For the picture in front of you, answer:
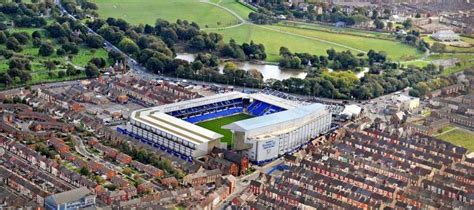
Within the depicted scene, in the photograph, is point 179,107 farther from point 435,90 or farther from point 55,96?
point 435,90

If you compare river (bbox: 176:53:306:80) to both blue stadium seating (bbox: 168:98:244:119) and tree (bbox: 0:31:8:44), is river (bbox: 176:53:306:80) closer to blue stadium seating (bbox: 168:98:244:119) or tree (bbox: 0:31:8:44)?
blue stadium seating (bbox: 168:98:244:119)

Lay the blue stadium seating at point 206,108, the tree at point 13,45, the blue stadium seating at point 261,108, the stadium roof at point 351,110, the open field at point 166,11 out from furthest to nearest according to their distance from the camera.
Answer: the open field at point 166,11, the tree at point 13,45, the stadium roof at point 351,110, the blue stadium seating at point 261,108, the blue stadium seating at point 206,108

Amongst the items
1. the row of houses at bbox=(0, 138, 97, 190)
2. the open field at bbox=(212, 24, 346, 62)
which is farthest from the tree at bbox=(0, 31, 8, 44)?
the row of houses at bbox=(0, 138, 97, 190)

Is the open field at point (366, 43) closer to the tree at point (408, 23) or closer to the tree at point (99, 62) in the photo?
the tree at point (408, 23)

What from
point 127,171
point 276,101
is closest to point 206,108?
point 276,101

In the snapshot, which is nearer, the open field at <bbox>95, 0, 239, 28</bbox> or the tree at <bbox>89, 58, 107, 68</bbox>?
the tree at <bbox>89, 58, 107, 68</bbox>

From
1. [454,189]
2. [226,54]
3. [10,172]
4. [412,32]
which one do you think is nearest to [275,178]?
[454,189]

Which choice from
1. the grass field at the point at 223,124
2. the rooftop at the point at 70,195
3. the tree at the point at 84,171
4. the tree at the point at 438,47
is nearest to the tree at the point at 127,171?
the tree at the point at 84,171
